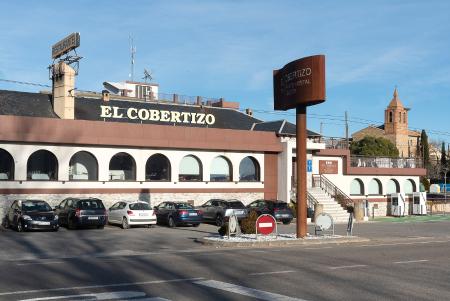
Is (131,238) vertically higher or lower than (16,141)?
lower

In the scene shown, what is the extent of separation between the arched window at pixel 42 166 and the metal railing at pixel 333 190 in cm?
1929

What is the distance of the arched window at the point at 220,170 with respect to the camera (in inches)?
1545

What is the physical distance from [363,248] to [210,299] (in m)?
12.1

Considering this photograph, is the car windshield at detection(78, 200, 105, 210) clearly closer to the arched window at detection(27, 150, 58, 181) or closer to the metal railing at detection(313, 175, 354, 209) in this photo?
the arched window at detection(27, 150, 58, 181)

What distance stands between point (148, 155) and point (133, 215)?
289 inches

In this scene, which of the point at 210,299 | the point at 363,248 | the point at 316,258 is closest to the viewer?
the point at 210,299

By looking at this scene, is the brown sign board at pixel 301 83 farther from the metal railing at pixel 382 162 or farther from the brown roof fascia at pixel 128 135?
the metal railing at pixel 382 162

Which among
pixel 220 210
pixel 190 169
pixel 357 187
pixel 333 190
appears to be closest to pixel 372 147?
pixel 357 187

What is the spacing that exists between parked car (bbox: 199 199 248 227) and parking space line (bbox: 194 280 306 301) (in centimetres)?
2054

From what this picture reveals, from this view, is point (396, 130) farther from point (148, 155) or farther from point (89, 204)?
point (89, 204)

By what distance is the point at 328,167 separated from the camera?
45844 mm

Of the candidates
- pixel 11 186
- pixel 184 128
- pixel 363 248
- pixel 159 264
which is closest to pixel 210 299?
pixel 159 264

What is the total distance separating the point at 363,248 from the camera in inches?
840

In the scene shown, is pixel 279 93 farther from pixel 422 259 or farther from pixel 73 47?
pixel 73 47
